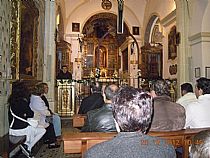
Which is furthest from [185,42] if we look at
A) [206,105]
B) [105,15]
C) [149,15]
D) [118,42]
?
[118,42]

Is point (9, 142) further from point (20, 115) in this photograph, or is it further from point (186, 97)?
point (186, 97)

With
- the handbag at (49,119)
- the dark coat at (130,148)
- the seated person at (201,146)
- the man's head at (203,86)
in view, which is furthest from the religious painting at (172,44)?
the seated person at (201,146)

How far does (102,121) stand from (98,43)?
18.0 metres

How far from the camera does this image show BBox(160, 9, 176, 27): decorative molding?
1156cm

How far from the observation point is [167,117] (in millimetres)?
3109

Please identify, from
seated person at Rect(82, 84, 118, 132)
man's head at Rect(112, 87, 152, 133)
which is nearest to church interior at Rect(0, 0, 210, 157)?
seated person at Rect(82, 84, 118, 132)

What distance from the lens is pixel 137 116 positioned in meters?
1.48

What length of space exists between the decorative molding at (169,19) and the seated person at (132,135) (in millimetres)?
10623

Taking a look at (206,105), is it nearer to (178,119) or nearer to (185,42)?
(178,119)

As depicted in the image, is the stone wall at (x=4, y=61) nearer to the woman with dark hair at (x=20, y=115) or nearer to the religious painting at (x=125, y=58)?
the woman with dark hair at (x=20, y=115)

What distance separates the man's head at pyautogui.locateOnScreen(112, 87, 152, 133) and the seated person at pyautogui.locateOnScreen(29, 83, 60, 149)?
12.4ft

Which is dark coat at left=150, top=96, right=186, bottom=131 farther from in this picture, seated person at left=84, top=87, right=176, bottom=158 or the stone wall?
the stone wall

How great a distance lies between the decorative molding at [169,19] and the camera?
455 inches

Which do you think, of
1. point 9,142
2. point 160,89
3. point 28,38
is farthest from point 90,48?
point 160,89
